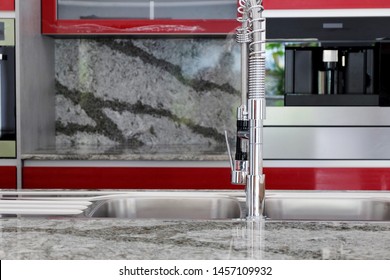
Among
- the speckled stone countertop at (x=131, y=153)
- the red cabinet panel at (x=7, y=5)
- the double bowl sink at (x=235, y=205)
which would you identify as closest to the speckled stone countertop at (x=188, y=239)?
the double bowl sink at (x=235, y=205)

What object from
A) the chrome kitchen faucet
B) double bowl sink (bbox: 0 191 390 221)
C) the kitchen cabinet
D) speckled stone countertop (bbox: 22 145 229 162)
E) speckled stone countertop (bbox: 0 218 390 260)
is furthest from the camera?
the kitchen cabinet

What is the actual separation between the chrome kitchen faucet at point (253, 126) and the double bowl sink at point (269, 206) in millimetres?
224

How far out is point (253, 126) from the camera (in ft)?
5.34

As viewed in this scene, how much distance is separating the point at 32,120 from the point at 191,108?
0.92 meters

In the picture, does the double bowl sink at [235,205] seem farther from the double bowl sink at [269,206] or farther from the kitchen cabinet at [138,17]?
the kitchen cabinet at [138,17]

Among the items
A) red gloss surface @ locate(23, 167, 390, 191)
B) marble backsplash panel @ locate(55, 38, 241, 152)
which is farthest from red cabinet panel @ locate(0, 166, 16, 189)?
marble backsplash panel @ locate(55, 38, 241, 152)

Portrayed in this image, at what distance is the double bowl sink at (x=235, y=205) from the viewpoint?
1898mm

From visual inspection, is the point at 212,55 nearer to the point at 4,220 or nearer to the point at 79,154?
the point at 79,154

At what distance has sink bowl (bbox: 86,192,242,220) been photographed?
6.30 ft

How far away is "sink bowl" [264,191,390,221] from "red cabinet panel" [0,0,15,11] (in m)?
1.92

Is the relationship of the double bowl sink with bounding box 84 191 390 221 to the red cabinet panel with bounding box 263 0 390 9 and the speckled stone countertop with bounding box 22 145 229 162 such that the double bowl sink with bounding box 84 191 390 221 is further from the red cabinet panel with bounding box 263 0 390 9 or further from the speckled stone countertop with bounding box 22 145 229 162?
the red cabinet panel with bounding box 263 0 390 9

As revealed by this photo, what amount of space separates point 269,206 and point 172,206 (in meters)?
0.30

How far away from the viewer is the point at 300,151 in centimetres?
324

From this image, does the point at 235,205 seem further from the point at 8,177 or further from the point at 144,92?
the point at 144,92
